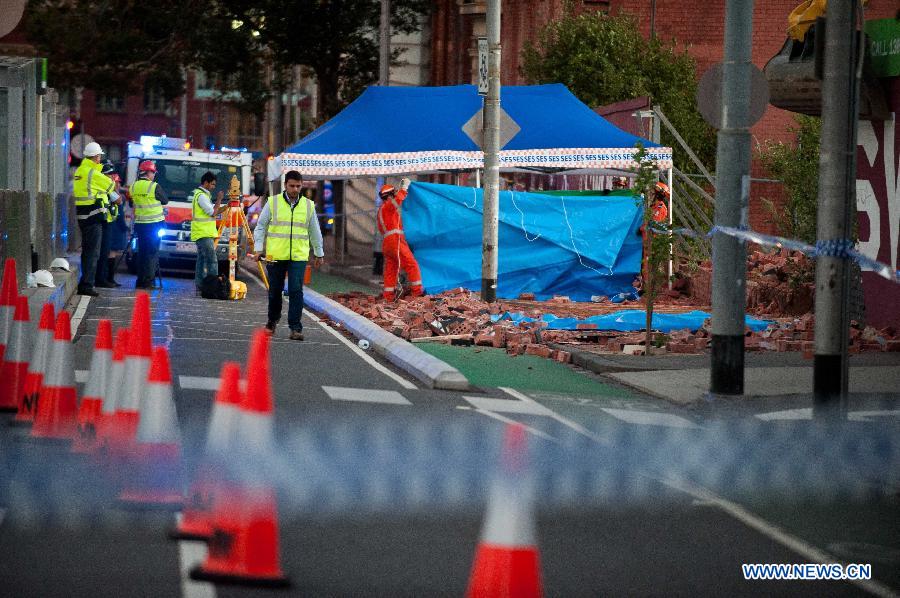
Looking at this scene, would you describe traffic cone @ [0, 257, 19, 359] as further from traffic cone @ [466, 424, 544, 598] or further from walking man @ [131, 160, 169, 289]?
walking man @ [131, 160, 169, 289]

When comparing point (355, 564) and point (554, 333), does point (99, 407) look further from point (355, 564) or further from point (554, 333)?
point (554, 333)

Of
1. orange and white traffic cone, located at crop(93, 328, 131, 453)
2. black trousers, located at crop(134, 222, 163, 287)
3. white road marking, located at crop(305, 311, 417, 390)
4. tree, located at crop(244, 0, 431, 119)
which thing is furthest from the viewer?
tree, located at crop(244, 0, 431, 119)

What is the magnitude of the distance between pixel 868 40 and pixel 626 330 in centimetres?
436

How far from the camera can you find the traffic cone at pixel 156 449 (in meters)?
7.72

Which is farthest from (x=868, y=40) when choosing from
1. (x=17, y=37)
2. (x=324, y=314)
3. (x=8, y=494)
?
(x=17, y=37)

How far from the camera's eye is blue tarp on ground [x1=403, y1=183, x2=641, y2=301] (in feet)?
86.5

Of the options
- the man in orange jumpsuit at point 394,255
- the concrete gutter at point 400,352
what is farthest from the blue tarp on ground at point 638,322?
the man in orange jumpsuit at point 394,255

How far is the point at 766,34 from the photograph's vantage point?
3622cm

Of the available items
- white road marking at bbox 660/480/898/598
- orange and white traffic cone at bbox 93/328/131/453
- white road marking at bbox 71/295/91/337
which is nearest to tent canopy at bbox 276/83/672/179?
white road marking at bbox 71/295/91/337

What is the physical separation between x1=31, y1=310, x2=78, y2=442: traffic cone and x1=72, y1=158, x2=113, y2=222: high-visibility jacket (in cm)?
1379

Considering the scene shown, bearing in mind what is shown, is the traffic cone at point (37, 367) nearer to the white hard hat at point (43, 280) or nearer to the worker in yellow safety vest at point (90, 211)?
the white hard hat at point (43, 280)

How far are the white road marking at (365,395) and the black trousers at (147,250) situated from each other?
11.9m

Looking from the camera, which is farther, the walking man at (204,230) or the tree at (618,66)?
the tree at (618,66)

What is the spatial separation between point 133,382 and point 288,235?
8.97 metres
